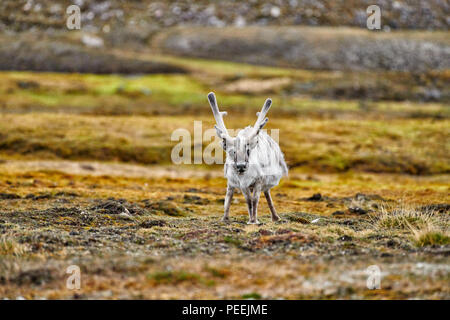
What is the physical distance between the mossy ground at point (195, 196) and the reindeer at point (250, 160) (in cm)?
122

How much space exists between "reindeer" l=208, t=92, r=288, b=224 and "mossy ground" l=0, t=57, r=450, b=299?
122 centimetres

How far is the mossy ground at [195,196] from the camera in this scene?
504 inches

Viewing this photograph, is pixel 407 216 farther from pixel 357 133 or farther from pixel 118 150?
pixel 357 133

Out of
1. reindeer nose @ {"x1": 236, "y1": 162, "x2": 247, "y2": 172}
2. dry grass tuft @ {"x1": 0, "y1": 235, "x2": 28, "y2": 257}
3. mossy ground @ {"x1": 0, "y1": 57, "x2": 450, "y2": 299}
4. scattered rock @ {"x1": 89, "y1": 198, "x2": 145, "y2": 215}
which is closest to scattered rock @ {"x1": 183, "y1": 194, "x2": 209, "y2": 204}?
mossy ground @ {"x1": 0, "y1": 57, "x2": 450, "y2": 299}

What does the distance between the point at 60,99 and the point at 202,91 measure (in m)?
18.6

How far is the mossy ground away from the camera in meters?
12.8

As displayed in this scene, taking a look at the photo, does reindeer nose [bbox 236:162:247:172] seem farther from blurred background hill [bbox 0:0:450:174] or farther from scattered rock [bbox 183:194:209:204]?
blurred background hill [bbox 0:0:450:174]

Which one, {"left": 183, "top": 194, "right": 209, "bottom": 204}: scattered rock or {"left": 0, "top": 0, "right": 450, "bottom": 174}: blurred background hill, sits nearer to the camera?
{"left": 183, "top": 194, "right": 209, "bottom": 204}: scattered rock

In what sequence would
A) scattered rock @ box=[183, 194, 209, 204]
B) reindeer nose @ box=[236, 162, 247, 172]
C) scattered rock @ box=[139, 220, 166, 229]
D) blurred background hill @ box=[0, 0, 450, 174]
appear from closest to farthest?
reindeer nose @ box=[236, 162, 247, 172]
scattered rock @ box=[139, 220, 166, 229]
scattered rock @ box=[183, 194, 209, 204]
blurred background hill @ box=[0, 0, 450, 174]

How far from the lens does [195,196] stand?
3150cm

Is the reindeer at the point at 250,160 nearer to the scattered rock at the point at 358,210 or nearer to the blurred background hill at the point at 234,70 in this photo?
the scattered rock at the point at 358,210

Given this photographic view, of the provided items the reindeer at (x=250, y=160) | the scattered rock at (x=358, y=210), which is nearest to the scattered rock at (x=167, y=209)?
the reindeer at (x=250, y=160)

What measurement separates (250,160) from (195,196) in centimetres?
1441

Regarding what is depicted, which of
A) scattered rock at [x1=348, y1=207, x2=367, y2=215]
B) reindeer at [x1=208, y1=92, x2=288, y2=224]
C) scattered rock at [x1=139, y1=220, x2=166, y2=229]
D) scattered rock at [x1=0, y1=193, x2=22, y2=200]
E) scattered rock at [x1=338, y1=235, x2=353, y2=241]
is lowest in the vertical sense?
scattered rock at [x1=0, y1=193, x2=22, y2=200]
